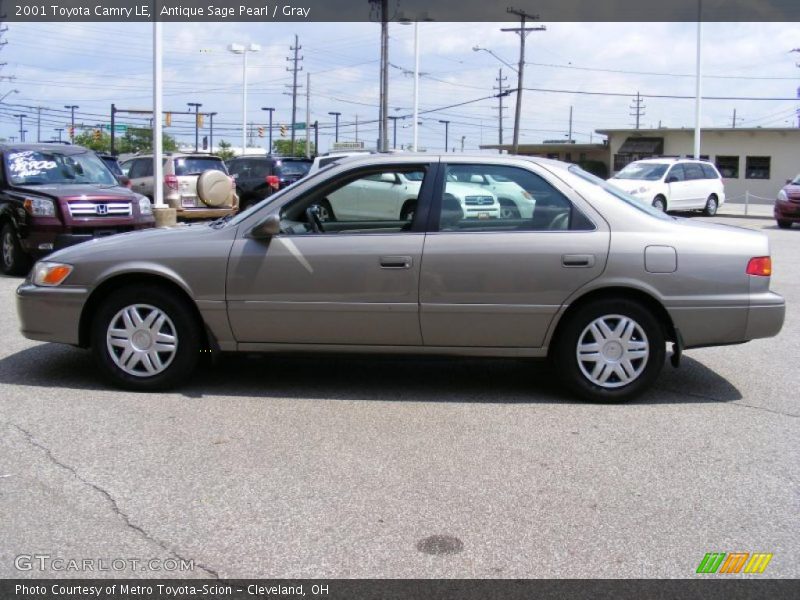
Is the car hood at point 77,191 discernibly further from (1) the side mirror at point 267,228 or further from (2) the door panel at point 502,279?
(2) the door panel at point 502,279

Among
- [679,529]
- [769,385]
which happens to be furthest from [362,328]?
[769,385]

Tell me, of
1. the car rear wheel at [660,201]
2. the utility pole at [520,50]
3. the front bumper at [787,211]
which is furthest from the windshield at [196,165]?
the utility pole at [520,50]

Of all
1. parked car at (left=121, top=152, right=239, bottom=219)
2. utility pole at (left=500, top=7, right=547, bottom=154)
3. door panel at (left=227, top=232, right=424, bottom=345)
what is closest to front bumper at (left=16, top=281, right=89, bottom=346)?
door panel at (left=227, top=232, right=424, bottom=345)

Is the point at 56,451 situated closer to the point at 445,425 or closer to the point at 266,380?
the point at 266,380

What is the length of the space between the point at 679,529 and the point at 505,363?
316 cm

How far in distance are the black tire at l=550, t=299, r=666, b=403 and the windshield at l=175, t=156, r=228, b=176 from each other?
49.5 feet

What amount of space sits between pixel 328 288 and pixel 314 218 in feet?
1.83

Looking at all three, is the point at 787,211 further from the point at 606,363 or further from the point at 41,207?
the point at 606,363

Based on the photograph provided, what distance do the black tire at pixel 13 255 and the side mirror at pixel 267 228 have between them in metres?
6.75

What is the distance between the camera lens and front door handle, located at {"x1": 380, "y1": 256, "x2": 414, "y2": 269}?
5.59m

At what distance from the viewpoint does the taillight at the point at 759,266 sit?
5.63 meters

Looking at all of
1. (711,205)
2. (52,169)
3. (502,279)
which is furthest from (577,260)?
(711,205)

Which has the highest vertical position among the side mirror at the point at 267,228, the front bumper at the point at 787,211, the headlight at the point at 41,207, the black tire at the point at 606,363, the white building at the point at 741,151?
the white building at the point at 741,151

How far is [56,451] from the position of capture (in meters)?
4.70
